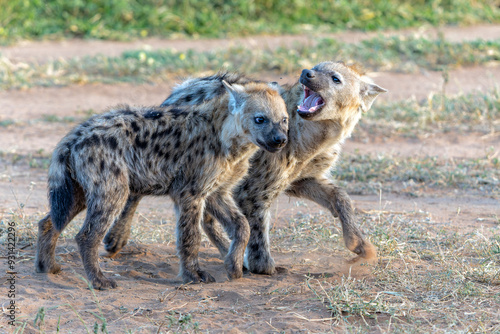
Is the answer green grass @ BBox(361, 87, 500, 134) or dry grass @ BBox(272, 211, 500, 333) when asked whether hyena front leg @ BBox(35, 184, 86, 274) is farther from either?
green grass @ BBox(361, 87, 500, 134)

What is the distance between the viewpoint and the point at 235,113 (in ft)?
12.5

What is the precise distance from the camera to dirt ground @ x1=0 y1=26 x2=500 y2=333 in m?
3.19

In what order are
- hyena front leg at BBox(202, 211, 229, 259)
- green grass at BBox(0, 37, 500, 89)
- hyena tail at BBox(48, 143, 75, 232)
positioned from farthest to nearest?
1. green grass at BBox(0, 37, 500, 89)
2. hyena front leg at BBox(202, 211, 229, 259)
3. hyena tail at BBox(48, 143, 75, 232)

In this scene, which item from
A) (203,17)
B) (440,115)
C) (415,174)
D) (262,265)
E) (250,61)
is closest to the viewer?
(262,265)

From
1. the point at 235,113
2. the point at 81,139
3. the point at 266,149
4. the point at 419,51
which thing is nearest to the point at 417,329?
the point at 266,149

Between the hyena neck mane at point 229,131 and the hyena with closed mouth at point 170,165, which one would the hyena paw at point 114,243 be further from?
the hyena neck mane at point 229,131

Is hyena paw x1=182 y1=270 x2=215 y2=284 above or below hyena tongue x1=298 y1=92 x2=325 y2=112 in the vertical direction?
below

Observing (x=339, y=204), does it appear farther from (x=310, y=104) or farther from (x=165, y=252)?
(x=165, y=252)

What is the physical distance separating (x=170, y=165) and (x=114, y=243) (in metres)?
0.70

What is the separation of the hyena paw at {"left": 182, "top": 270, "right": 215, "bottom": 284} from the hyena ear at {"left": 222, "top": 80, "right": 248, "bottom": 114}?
90 centimetres

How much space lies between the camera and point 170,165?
386 centimetres

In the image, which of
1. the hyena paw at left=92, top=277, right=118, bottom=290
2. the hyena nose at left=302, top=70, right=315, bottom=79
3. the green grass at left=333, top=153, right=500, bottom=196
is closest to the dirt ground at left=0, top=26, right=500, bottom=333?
the hyena paw at left=92, top=277, right=118, bottom=290

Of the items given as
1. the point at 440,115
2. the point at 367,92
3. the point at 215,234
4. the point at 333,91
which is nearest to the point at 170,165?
the point at 215,234

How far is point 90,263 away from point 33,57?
6111mm
